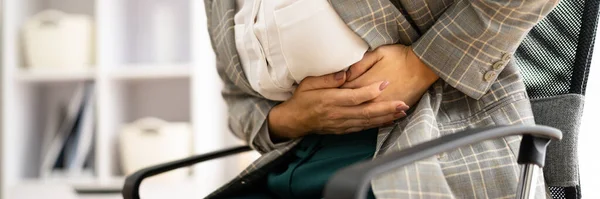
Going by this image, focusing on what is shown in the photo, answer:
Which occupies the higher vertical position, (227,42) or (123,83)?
(227,42)

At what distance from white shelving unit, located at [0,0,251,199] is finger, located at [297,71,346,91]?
4.86 ft

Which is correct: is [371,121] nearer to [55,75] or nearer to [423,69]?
[423,69]

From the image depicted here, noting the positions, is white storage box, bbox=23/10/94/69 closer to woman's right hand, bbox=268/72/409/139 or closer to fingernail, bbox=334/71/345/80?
woman's right hand, bbox=268/72/409/139

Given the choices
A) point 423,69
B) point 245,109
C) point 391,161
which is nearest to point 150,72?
point 245,109

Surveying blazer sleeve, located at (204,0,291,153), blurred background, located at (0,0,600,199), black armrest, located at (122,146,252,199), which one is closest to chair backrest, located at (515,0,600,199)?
blazer sleeve, located at (204,0,291,153)

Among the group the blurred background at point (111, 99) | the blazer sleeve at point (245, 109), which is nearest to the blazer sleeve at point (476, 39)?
the blazer sleeve at point (245, 109)

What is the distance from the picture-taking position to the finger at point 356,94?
1.08m

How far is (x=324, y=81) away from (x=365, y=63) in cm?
8

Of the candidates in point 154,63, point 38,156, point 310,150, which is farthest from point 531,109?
point 38,156

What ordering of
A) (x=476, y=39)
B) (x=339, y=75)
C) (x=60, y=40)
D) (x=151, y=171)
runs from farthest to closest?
(x=60, y=40)
(x=151, y=171)
(x=339, y=75)
(x=476, y=39)

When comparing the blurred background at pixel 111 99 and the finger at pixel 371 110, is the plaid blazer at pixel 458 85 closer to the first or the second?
the finger at pixel 371 110

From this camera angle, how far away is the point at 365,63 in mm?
1085

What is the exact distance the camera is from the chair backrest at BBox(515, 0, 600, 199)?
104 centimetres

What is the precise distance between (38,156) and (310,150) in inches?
83.4
